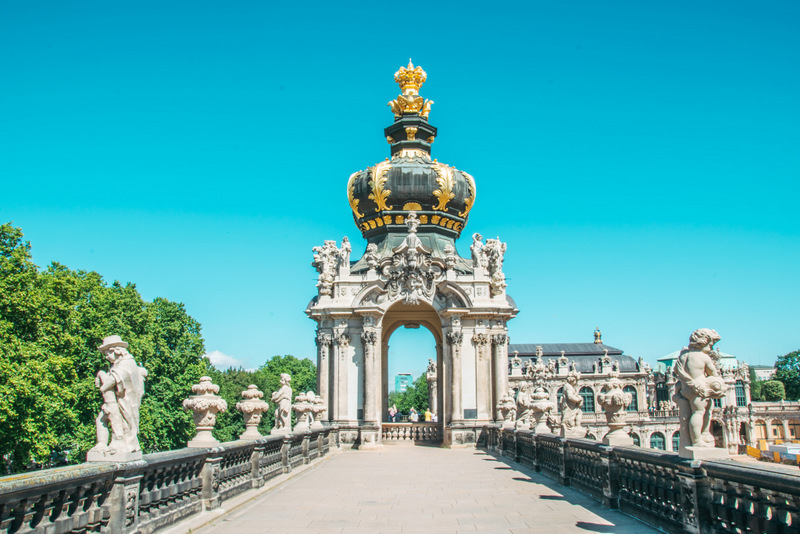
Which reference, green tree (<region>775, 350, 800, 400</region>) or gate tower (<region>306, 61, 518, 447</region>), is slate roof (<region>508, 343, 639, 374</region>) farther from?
gate tower (<region>306, 61, 518, 447</region>)

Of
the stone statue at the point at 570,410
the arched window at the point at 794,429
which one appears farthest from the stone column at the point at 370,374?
the arched window at the point at 794,429

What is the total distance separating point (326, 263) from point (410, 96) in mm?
10423

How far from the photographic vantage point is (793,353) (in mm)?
118688

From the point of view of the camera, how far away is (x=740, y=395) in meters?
101

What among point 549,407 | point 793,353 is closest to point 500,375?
point 549,407

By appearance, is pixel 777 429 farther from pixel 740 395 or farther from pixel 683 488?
pixel 683 488

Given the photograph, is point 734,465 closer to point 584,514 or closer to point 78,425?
point 584,514

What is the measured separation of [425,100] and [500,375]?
14.6m

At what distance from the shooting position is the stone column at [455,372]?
93.0 ft

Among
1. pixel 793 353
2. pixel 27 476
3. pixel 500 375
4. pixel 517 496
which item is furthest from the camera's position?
pixel 793 353

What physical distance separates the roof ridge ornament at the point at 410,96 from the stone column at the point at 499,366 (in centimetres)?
1211

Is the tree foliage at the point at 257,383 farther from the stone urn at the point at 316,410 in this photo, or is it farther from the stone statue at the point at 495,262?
the stone statue at the point at 495,262

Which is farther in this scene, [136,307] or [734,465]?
[136,307]

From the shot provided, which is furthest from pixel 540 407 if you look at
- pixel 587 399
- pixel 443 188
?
pixel 587 399
